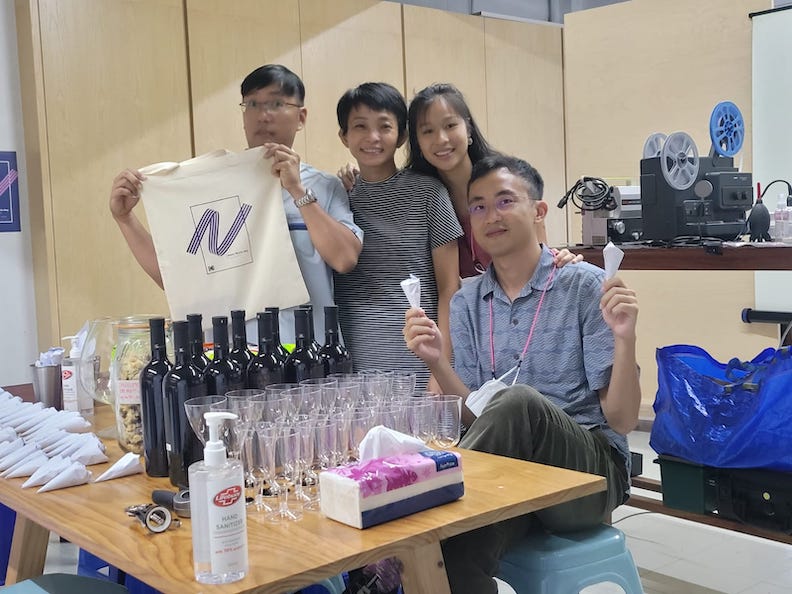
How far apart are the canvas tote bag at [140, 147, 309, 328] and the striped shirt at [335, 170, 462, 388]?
0.21m

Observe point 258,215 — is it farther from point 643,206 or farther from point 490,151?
point 643,206

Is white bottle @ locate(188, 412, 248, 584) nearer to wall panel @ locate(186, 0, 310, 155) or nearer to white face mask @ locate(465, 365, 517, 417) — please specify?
white face mask @ locate(465, 365, 517, 417)

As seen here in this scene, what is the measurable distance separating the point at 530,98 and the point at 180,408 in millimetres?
4547

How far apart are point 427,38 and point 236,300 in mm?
3117

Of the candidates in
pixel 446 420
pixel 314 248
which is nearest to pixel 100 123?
pixel 314 248

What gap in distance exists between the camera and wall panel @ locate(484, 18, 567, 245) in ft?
18.2

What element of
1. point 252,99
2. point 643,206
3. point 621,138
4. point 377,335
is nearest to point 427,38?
point 621,138

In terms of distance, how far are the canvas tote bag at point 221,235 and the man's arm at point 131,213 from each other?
3 cm

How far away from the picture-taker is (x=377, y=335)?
2.61m

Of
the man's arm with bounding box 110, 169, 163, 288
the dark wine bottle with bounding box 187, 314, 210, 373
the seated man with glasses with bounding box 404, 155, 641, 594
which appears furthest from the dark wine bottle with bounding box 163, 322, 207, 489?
the man's arm with bounding box 110, 169, 163, 288

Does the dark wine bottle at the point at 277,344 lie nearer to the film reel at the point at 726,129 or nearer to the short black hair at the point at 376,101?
the short black hair at the point at 376,101

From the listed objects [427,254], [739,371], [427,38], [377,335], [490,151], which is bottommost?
[739,371]

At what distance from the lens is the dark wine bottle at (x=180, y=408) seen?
1607 millimetres

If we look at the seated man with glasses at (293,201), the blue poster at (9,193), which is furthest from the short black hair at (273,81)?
the blue poster at (9,193)
